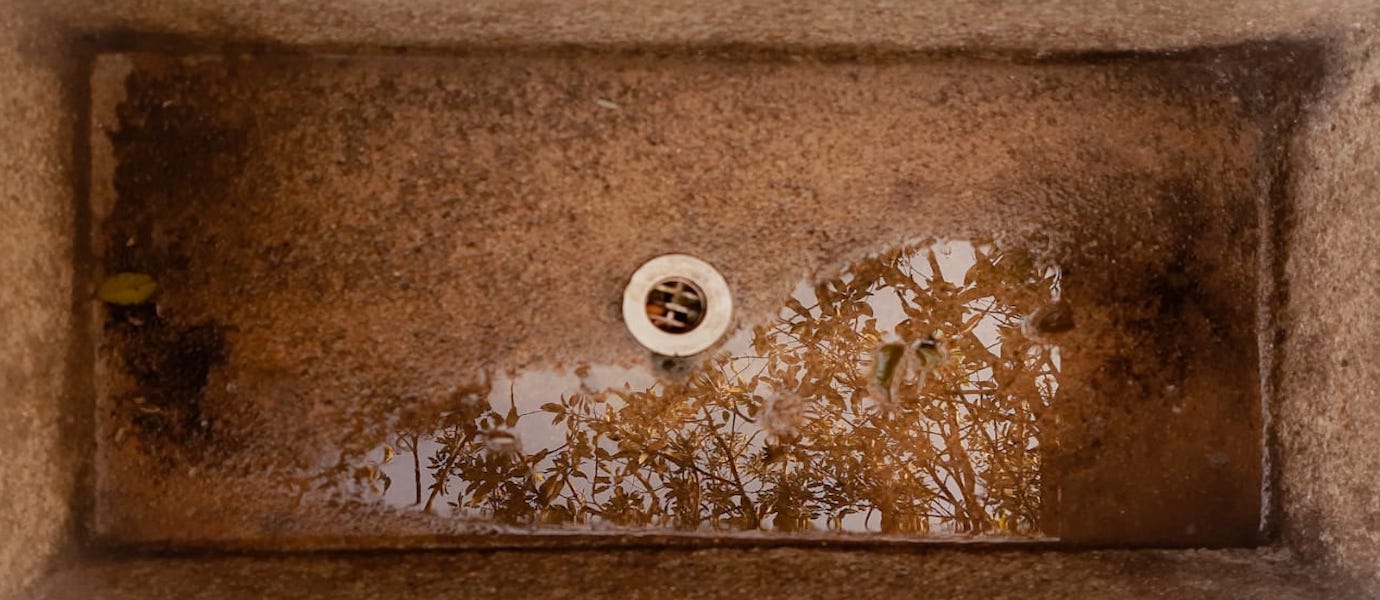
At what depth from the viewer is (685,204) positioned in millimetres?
1808

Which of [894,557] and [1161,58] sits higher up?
[1161,58]

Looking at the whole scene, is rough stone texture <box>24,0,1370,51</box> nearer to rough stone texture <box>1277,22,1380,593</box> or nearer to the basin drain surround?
rough stone texture <box>1277,22,1380,593</box>

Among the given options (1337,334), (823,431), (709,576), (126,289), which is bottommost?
(709,576)

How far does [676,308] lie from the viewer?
181cm

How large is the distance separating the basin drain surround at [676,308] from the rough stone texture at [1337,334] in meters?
1.07

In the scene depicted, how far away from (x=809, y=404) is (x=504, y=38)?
0.89 m

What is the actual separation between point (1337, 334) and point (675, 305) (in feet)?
3.88

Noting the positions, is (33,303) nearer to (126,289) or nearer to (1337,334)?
(126,289)

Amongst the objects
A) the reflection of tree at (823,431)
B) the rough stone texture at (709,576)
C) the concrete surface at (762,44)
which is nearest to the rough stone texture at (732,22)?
the concrete surface at (762,44)

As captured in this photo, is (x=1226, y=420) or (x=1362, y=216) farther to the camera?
(x=1226, y=420)

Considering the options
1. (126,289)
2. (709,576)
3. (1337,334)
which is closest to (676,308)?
(709,576)

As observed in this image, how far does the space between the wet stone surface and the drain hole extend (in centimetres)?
7

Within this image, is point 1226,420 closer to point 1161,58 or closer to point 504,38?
point 1161,58

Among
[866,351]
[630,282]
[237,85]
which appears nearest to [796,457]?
[866,351]
